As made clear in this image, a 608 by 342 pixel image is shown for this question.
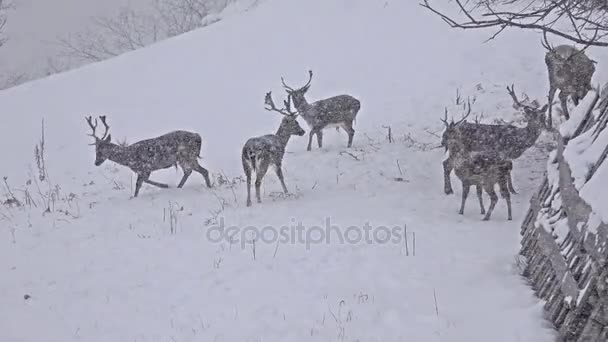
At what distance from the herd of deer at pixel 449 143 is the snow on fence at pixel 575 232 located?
5.11 ft

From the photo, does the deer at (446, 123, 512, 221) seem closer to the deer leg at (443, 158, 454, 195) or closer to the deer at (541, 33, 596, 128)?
the deer leg at (443, 158, 454, 195)

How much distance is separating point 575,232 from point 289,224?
4278 mm

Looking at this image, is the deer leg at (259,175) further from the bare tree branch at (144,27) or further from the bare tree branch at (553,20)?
the bare tree branch at (144,27)

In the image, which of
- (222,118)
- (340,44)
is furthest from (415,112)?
(340,44)

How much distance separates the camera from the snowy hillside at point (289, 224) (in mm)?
5633

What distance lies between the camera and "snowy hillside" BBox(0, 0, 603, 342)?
563 cm

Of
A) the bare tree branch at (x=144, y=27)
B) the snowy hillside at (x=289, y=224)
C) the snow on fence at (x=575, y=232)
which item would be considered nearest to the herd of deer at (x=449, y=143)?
the snowy hillside at (x=289, y=224)

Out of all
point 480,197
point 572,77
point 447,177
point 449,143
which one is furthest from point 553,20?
point 480,197

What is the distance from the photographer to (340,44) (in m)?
23.1

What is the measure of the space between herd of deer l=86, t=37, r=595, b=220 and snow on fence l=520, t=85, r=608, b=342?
156cm

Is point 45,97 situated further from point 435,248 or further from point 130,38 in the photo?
point 130,38

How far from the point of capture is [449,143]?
9.64 m

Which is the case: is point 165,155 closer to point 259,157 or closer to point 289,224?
point 259,157

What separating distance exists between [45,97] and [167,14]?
2570cm
